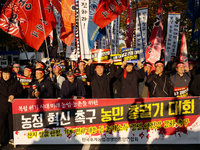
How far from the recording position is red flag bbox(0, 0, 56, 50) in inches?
257

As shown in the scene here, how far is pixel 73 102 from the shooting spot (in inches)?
187

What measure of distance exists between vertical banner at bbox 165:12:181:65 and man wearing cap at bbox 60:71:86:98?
7003 millimetres

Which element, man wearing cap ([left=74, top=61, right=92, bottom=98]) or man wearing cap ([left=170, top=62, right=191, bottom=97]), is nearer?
man wearing cap ([left=170, top=62, right=191, bottom=97])

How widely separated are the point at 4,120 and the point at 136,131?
126 inches

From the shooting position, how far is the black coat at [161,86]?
16.5 ft

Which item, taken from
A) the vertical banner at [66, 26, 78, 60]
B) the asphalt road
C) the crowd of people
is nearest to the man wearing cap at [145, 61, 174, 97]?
Answer: the crowd of people

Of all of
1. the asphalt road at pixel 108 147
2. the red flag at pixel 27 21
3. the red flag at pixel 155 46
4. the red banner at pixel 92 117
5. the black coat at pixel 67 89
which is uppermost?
the red flag at pixel 27 21

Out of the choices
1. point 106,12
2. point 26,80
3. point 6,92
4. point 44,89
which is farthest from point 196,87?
point 6,92

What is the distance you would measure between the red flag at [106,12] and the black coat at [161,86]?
274 cm

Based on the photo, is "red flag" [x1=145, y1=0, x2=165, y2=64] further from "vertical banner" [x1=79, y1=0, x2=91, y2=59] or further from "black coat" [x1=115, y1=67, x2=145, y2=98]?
"vertical banner" [x1=79, y1=0, x2=91, y2=59]

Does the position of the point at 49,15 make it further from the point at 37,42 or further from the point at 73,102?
the point at 73,102

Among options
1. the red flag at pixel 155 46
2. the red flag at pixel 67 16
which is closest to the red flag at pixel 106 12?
the red flag at pixel 155 46

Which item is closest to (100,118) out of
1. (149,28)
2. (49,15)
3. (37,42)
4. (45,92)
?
(45,92)

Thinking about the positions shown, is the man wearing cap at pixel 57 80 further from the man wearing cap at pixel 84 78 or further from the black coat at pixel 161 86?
the black coat at pixel 161 86
